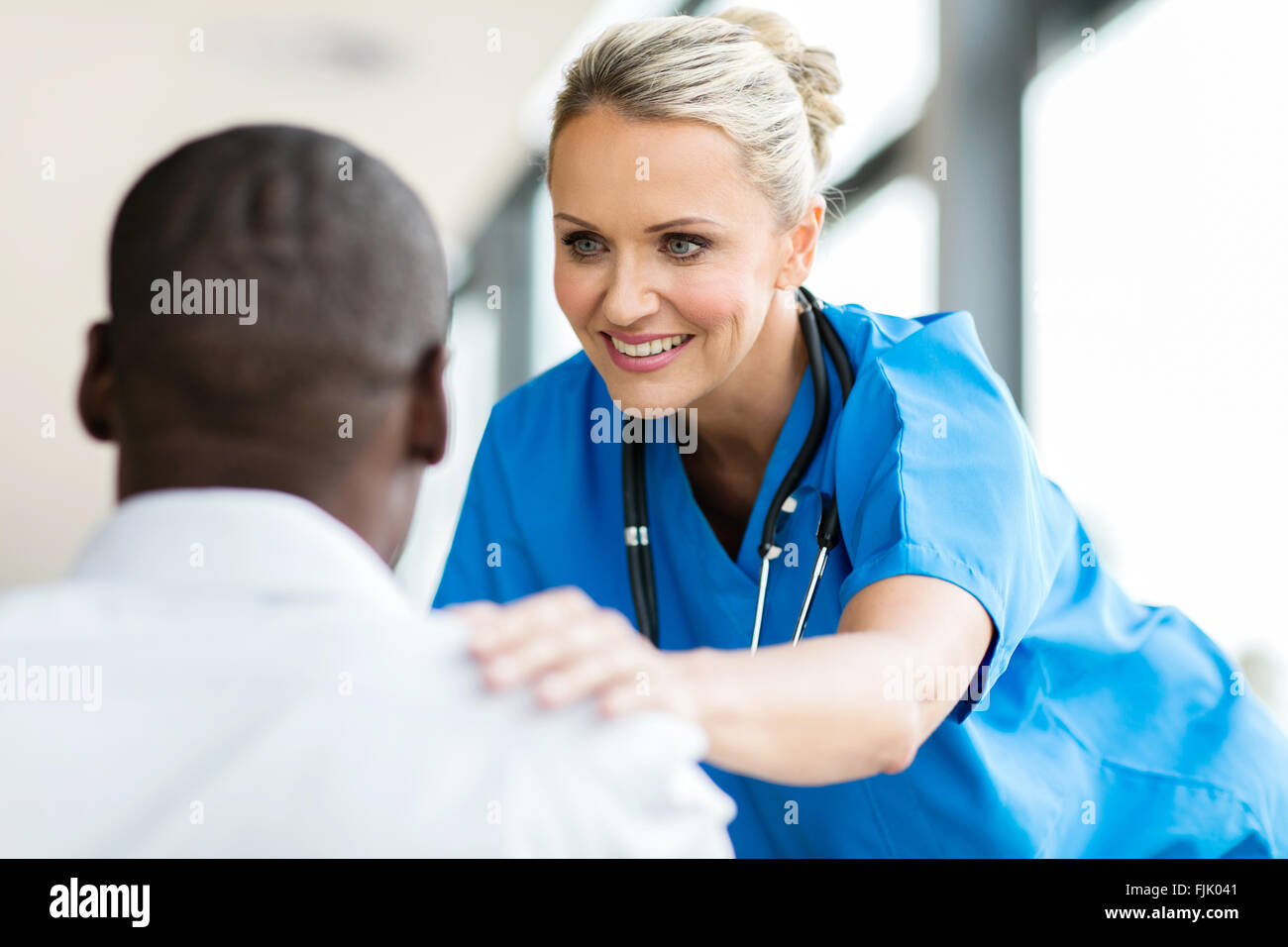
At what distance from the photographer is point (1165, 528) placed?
225 centimetres

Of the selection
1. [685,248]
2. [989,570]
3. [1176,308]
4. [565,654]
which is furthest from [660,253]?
[1176,308]

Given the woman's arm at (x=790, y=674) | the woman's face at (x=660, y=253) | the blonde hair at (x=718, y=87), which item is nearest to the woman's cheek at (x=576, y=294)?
the woman's face at (x=660, y=253)

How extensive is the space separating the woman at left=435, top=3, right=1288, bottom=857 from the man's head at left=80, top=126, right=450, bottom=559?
488 millimetres

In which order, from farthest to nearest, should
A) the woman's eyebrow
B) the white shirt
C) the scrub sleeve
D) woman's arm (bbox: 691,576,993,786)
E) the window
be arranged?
the window < the woman's eyebrow < the scrub sleeve < woman's arm (bbox: 691,576,993,786) < the white shirt

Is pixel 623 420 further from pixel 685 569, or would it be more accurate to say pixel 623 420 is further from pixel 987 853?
pixel 987 853

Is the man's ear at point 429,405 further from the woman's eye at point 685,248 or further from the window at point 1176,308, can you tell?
the window at point 1176,308

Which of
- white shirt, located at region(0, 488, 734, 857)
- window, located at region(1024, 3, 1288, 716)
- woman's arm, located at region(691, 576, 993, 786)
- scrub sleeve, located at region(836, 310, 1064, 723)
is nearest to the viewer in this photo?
white shirt, located at region(0, 488, 734, 857)

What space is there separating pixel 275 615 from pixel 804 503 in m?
0.79

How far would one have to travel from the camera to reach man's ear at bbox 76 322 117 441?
645 millimetres

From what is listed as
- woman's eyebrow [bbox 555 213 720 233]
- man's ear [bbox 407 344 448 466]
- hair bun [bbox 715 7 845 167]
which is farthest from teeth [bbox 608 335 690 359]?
man's ear [bbox 407 344 448 466]

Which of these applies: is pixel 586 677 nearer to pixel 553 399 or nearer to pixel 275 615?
pixel 275 615

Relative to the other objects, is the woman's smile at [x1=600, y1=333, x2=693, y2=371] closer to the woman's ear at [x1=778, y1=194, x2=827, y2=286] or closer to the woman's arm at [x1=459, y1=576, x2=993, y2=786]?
the woman's ear at [x1=778, y1=194, x2=827, y2=286]

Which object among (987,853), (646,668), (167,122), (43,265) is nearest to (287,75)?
(167,122)

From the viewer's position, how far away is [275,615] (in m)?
0.56
